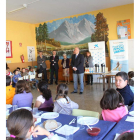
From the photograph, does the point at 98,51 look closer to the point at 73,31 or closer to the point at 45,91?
the point at 73,31

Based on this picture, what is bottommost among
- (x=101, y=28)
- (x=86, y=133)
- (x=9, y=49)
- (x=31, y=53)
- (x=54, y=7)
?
(x=86, y=133)

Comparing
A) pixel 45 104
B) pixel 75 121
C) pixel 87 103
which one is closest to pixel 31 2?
pixel 87 103

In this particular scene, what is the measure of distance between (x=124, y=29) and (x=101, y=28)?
115 centimetres

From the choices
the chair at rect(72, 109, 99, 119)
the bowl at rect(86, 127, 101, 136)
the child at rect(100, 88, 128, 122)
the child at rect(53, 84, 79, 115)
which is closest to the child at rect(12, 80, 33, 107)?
the child at rect(53, 84, 79, 115)

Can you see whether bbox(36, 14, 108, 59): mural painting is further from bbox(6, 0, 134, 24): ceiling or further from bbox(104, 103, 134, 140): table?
bbox(104, 103, 134, 140): table

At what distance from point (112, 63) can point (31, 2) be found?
4671 millimetres

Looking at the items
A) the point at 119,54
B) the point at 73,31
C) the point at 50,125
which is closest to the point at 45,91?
the point at 50,125

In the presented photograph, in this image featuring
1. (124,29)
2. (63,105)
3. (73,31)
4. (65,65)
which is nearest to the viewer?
(63,105)

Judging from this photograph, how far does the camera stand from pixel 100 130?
5.46 ft

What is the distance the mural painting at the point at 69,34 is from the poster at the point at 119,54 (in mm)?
839

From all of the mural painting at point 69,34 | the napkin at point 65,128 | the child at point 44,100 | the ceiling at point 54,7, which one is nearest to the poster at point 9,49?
the ceiling at point 54,7

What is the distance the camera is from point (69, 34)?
940 centimetres

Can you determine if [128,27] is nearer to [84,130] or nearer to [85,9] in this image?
[85,9]

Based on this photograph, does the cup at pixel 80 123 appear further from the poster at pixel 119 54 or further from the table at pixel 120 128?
the poster at pixel 119 54
